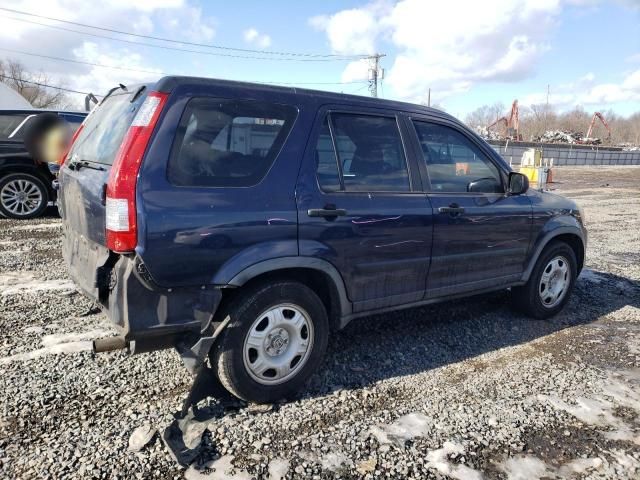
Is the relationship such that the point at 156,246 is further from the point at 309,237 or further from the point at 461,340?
the point at 461,340

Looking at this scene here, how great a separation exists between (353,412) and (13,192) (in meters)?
8.19

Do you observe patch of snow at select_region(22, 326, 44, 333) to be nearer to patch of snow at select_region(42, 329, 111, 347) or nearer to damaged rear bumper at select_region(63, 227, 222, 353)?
patch of snow at select_region(42, 329, 111, 347)

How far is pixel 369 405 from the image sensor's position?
124 inches

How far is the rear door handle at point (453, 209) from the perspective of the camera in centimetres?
372

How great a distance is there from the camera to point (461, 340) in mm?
4270

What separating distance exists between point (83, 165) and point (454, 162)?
9.13 ft

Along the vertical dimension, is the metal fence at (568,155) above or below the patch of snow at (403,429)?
above

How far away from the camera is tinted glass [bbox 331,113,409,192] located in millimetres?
3326

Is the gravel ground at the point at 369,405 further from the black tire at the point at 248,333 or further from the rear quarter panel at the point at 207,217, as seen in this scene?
the rear quarter panel at the point at 207,217

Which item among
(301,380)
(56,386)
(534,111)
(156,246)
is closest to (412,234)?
(301,380)

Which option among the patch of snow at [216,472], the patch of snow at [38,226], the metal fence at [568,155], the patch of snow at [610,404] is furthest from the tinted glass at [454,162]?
the metal fence at [568,155]

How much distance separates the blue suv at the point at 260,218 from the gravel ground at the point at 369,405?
431 mm

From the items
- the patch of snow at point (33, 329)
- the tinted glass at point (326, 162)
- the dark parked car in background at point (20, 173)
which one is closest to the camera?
the tinted glass at point (326, 162)

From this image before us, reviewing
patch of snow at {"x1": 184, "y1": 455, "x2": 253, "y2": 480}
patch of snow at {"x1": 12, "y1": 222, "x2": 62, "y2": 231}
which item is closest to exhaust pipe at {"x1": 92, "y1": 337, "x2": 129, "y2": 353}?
patch of snow at {"x1": 184, "y1": 455, "x2": 253, "y2": 480}
